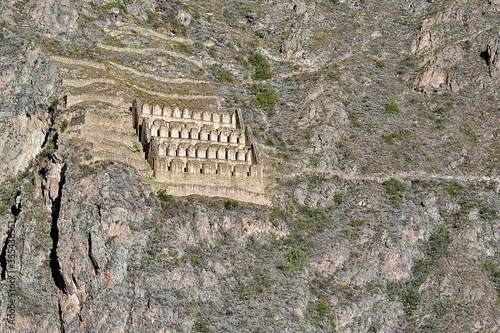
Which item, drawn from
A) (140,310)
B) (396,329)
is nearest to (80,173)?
(140,310)

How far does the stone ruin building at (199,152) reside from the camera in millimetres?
78625

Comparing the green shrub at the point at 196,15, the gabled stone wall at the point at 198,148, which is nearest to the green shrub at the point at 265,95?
the gabled stone wall at the point at 198,148

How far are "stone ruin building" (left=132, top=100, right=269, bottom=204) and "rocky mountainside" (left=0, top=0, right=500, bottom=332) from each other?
139cm

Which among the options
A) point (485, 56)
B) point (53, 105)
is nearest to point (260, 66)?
point (485, 56)

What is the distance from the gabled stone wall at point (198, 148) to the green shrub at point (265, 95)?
10953 millimetres

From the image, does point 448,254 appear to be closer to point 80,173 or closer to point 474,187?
point 474,187

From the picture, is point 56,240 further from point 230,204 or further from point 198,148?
point 198,148

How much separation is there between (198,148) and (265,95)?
917 inches

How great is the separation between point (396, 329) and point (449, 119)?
32.3 m

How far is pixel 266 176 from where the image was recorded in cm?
8738

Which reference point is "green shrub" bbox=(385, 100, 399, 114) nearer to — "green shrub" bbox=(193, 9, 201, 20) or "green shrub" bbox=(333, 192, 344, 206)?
"green shrub" bbox=(333, 192, 344, 206)

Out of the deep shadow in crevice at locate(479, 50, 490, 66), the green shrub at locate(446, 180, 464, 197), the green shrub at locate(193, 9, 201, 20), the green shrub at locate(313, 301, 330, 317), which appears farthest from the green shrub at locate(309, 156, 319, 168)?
the green shrub at locate(193, 9, 201, 20)

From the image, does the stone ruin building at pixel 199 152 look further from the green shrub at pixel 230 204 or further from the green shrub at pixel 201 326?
the green shrub at pixel 201 326

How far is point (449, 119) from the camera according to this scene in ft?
337
